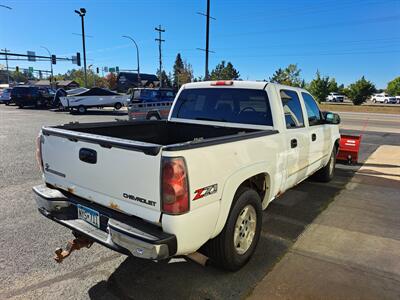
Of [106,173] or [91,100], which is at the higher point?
[91,100]

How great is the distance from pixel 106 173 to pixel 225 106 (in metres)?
2.21

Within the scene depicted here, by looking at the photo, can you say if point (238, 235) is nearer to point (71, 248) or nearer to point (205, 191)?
point (205, 191)

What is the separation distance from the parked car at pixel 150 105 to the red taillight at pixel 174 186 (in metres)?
11.1

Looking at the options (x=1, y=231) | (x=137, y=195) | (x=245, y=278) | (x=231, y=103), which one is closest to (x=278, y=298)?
(x=245, y=278)

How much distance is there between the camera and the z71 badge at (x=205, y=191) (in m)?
2.51

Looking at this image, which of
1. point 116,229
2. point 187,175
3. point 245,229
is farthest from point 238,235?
point 116,229

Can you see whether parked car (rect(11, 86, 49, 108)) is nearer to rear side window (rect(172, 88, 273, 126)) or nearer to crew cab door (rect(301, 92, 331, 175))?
rear side window (rect(172, 88, 273, 126))

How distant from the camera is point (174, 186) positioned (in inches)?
93.1

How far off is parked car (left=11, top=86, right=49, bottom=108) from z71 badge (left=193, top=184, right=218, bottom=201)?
29.2 m

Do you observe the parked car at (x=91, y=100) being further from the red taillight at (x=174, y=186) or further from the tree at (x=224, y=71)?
the tree at (x=224, y=71)

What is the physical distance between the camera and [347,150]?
27.5ft

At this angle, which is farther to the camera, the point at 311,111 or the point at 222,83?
the point at 311,111

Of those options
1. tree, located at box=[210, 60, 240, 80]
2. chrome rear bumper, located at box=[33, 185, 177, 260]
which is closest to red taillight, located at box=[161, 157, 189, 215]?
chrome rear bumper, located at box=[33, 185, 177, 260]

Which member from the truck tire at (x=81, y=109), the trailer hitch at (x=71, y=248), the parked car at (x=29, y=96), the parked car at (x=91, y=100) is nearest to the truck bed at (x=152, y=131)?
the trailer hitch at (x=71, y=248)
